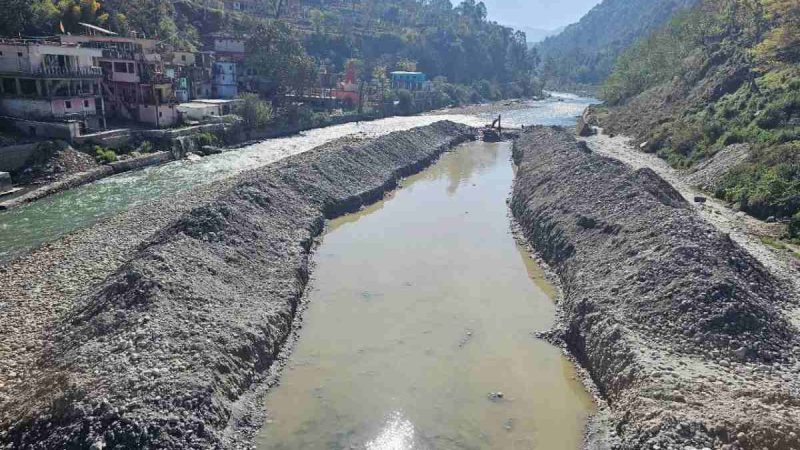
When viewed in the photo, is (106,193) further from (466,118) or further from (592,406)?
(466,118)

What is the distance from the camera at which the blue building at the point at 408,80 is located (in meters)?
101

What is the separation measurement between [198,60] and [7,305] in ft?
179

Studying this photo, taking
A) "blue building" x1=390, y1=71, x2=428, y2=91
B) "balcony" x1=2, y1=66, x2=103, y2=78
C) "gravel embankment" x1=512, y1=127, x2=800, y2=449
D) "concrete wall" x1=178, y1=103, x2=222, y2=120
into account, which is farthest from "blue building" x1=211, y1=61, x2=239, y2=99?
"gravel embankment" x1=512, y1=127, x2=800, y2=449

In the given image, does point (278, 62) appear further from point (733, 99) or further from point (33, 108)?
point (733, 99)

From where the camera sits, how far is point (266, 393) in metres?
16.4

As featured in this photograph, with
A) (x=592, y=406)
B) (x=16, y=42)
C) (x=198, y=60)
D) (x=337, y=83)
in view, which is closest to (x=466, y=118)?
(x=337, y=83)

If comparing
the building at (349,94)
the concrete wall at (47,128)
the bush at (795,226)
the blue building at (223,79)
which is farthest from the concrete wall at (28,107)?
the bush at (795,226)

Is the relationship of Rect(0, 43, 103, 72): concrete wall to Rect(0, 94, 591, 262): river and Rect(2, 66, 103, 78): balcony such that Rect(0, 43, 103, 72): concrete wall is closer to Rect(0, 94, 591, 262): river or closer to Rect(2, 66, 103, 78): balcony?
Rect(2, 66, 103, 78): balcony

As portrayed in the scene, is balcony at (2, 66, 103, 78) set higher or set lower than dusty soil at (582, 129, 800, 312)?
higher

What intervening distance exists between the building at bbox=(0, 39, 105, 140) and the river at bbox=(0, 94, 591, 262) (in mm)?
6415

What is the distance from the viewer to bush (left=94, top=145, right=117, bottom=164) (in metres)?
40.4

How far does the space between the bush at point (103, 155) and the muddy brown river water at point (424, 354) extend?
67.9ft

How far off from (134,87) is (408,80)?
6145cm

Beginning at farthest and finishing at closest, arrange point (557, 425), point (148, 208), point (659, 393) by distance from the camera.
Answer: point (148, 208) → point (557, 425) → point (659, 393)
